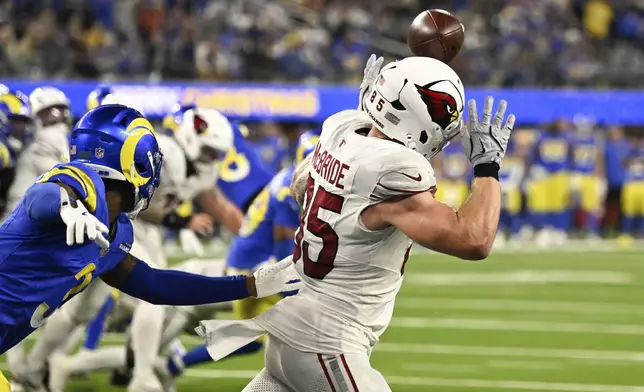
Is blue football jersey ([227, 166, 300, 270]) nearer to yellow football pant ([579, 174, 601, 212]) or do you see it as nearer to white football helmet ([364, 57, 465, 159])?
white football helmet ([364, 57, 465, 159])

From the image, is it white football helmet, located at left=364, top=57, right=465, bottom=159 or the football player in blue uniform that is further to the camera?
the football player in blue uniform

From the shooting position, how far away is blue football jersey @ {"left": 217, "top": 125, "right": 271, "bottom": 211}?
7789 millimetres

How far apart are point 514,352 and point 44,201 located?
15.8ft

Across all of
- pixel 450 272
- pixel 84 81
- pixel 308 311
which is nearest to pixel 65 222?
pixel 308 311

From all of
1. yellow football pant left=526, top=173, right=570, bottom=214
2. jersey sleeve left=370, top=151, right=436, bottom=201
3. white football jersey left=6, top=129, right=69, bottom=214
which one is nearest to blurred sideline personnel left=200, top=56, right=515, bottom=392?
jersey sleeve left=370, top=151, right=436, bottom=201

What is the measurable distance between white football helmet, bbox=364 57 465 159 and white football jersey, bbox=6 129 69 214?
3.70 m

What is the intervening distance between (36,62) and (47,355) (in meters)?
12.3

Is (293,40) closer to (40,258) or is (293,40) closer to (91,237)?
(40,258)

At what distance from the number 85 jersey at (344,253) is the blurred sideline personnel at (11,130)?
322 centimetres

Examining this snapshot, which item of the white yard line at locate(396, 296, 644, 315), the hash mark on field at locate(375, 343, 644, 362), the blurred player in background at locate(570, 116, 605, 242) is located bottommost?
the blurred player in background at locate(570, 116, 605, 242)

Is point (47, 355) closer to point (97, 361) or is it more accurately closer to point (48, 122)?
point (97, 361)

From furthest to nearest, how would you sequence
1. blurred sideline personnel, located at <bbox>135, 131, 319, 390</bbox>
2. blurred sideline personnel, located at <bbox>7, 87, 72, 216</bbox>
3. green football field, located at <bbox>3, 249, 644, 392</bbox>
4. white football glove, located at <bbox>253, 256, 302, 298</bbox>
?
blurred sideline personnel, located at <bbox>7, 87, 72, 216</bbox>
green football field, located at <bbox>3, 249, 644, 392</bbox>
blurred sideline personnel, located at <bbox>135, 131, 319, 390</bbox>
white football glove, located at <bbox>253, 256, 302, 298</bbox>

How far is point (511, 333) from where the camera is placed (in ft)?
27.4

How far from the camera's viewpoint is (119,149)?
3646mm
